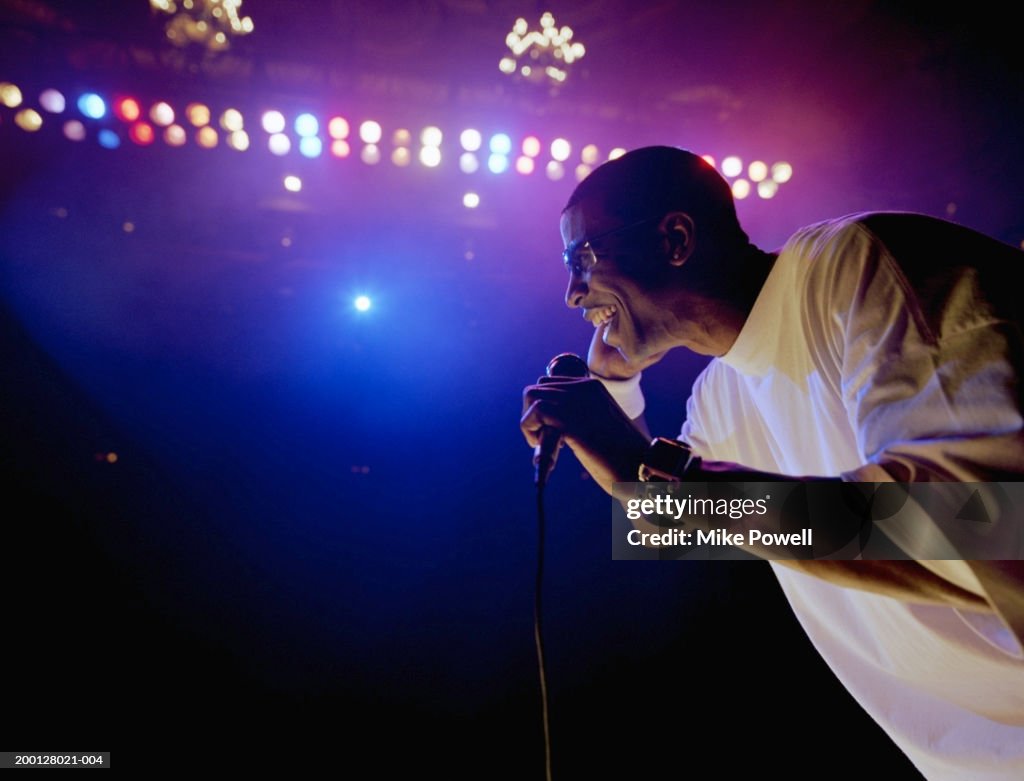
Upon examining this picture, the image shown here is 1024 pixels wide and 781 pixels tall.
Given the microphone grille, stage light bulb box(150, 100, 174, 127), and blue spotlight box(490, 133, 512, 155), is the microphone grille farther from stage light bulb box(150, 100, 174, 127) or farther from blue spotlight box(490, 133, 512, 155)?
stage light bulb box(150, 100, 174, 127)

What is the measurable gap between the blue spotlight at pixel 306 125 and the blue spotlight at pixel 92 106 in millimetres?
1164

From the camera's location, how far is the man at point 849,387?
833 mm

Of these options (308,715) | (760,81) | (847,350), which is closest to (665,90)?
(760,81)

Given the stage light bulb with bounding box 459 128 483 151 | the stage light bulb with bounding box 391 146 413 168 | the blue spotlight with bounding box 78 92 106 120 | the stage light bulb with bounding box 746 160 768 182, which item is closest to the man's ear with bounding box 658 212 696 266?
the stage light bulb with bounding box 459 128 483 151

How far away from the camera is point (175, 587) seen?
134 inches

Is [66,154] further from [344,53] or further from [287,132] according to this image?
[344,53]

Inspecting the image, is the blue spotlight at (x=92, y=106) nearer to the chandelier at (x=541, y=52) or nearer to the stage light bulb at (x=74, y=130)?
the stage light bulb at (x=74, y=130)

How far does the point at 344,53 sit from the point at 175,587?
4.09m

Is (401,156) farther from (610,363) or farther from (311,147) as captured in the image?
(610,363)

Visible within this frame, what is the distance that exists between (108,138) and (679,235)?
3.73m

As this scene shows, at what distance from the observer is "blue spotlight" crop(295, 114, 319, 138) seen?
3029 mm

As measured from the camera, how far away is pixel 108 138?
2.96 metres

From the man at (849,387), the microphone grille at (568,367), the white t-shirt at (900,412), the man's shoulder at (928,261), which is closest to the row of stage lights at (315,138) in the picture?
the man at (849,387)

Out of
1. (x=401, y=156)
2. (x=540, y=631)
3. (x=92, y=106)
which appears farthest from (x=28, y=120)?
(x=540, y=631)
